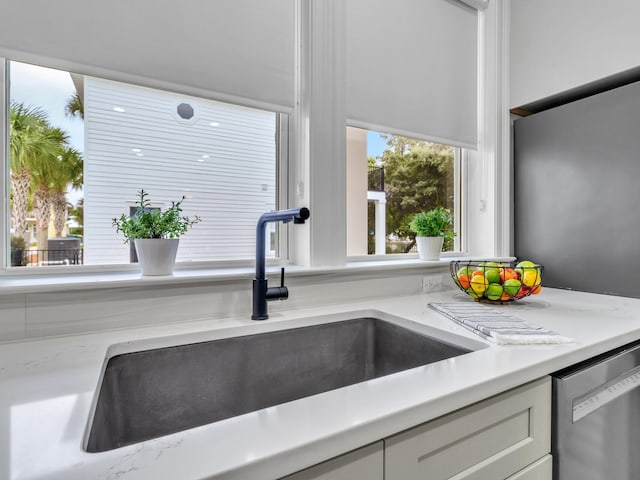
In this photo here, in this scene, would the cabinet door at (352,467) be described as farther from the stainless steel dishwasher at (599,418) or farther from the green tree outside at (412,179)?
the green tree outside at (412,179)

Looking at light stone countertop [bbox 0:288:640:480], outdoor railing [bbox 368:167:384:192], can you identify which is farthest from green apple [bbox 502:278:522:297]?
outdoor railing [bbox 368:167:384:192]

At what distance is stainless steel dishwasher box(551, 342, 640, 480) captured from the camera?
2.65 feet

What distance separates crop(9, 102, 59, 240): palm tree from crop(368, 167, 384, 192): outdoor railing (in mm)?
1251

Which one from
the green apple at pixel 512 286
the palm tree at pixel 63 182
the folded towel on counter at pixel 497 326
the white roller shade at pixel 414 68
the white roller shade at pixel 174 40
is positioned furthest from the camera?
the white roller shade at pixel 414 68

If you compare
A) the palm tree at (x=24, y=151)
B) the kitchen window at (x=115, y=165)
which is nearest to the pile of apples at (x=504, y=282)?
the kitchen window at (x=115, y=165)

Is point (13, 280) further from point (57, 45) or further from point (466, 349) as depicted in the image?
point (466, 349)

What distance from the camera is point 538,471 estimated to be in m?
0.77

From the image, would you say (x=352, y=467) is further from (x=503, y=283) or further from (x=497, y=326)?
(x=503, y=283)

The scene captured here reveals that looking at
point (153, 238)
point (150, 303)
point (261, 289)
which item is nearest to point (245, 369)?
point (261, 289)

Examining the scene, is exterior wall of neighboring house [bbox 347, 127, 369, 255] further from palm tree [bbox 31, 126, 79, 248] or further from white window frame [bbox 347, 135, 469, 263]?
palm tree [bbox 31, 126, 79, 248]

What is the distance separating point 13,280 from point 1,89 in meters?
0.55

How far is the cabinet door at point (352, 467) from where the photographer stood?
0.50 metres

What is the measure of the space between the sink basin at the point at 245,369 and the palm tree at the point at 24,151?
0.58m

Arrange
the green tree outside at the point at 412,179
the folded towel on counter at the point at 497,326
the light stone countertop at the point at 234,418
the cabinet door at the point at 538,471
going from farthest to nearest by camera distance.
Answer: the green tree outside at the point at 412,179
the folded towel on counter at the point at 497,326
the cabinet door at the point at 538,471
the light stone countertop at the point at 234,418
